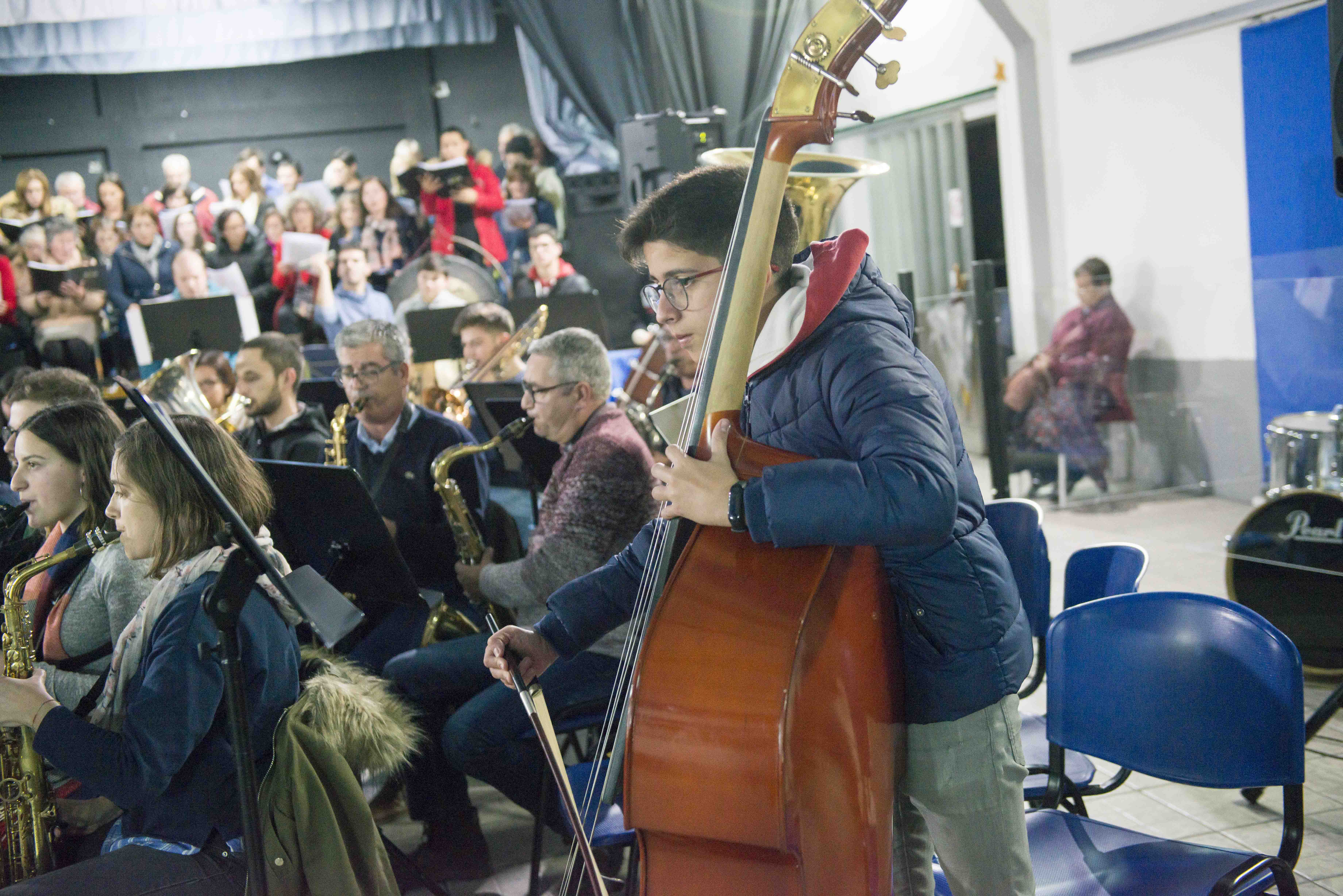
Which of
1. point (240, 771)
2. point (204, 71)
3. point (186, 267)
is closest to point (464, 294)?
point (186, 267)

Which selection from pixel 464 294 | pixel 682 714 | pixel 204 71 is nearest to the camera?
pixel 682 714

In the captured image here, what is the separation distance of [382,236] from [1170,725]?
7.87 metres

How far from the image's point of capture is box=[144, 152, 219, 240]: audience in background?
9.10m

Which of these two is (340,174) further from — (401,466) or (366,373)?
(401,466)

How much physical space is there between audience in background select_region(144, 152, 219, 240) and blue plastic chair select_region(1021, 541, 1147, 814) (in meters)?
8.17

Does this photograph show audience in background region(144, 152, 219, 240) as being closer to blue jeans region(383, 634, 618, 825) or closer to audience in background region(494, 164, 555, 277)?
audience in background region(494, 164, 555, 277)

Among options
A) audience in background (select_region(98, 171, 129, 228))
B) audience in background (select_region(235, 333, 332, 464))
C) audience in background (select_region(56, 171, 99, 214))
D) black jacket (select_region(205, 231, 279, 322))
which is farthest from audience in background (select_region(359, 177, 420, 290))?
audience in background (select_region(235, 333, 332, 464))

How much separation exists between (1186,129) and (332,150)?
7.30 meters

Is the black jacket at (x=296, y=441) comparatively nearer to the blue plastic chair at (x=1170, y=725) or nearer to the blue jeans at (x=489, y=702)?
the blue jeans at (x=489, y=702)

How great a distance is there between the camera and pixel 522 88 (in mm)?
10195

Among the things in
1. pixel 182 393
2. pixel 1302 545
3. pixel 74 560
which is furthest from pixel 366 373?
pixel 1302 545

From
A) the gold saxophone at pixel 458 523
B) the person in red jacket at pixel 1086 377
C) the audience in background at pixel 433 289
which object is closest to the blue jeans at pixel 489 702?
the gold saxophone at pixel 458 523

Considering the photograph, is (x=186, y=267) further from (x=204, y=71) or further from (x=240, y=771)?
(x=240, y=771)

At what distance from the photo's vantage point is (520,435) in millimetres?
3246
